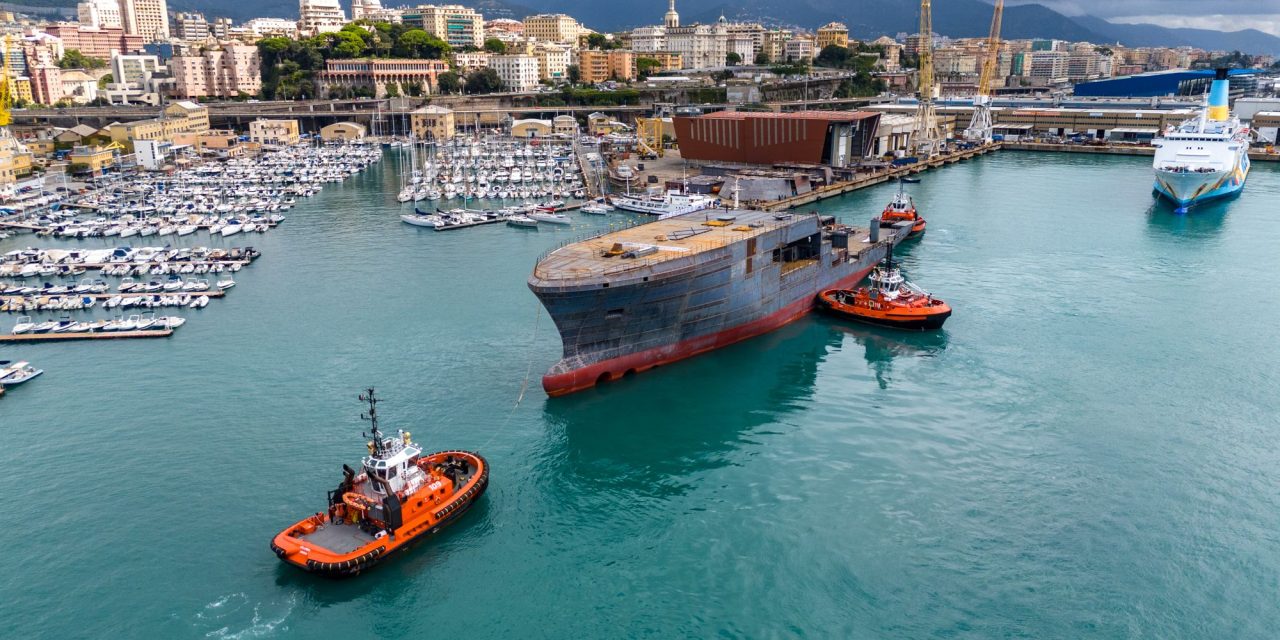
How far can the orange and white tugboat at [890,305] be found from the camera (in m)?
33.2

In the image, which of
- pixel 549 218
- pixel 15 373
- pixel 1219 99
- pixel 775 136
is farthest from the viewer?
pixel 1219 99

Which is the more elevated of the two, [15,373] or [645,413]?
[15,373]

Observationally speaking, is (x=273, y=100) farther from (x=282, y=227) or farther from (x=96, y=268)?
(x=96, y=268)

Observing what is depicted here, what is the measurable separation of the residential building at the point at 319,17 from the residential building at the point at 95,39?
36316 mm

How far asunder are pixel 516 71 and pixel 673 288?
121 meters

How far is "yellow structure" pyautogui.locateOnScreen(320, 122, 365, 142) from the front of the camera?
104 meters

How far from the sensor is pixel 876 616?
56.4 ft

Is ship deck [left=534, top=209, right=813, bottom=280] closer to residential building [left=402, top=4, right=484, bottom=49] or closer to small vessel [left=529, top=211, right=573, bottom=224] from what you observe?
small vessel [left=529, top=211, right=573, bottom=224]

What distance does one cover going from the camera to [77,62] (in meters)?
153

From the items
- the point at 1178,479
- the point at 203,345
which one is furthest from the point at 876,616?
the point at 203,345

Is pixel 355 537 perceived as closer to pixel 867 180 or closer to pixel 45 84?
pixel 867 180

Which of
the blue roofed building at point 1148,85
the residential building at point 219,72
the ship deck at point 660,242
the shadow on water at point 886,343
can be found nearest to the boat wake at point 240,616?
the ship deck at point 660,242

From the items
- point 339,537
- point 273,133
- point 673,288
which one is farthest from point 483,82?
point 339,537

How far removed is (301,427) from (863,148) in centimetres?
6174
